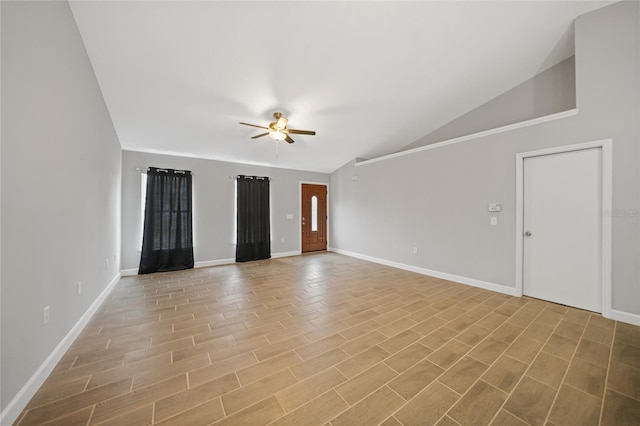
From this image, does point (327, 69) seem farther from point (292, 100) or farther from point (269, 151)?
point (269, 151)

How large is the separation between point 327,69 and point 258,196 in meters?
3.78

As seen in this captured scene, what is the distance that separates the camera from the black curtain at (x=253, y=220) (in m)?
5.83

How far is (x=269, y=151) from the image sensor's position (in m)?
5.39

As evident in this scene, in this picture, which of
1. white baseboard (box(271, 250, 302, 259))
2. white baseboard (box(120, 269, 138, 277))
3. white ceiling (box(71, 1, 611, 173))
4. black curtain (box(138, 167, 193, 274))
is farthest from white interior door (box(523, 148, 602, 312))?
white baseboard (box(120, 269, 138, 277))

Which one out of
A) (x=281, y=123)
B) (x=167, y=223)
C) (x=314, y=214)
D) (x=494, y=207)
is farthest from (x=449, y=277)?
(x=167, y=223)

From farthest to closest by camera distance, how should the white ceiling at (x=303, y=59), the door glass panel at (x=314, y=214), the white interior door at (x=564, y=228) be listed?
1. the door glass panel at (x=314, y=214)
2. the white interior door at (x=564, y=228)
3. the white ceiling at (x=303, y=59)

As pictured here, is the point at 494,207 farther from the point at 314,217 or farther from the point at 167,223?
the point at 167,223

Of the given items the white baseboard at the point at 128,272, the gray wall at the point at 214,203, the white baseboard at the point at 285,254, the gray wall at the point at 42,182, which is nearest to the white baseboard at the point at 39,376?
the gray wall at the point at 42,182

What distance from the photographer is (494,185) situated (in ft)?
12.0

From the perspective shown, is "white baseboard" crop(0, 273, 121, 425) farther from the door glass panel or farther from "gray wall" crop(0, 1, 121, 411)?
the door glass panel

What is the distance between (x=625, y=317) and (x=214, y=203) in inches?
269

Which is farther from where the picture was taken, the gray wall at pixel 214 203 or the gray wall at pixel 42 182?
the gray wall at pixel 214 203

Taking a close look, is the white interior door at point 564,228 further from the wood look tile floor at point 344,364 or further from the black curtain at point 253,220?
the black curtain at point 253,220

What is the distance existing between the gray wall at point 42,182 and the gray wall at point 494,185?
5.07 meters
